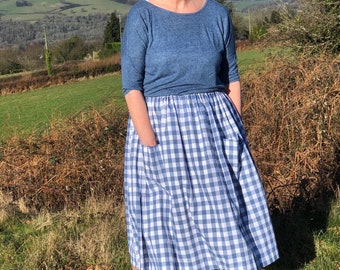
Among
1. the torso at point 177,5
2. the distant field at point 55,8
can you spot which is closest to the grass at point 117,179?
the torso at point 177,5

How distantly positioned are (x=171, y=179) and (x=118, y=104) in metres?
3.83

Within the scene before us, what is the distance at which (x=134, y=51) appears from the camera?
2.25 m

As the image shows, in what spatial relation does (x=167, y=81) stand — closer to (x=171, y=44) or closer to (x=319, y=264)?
(x=171, y=44)

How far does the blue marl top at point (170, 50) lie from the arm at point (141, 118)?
0.04 meters

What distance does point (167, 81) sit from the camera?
2316 mm

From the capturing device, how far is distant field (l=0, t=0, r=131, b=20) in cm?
12800

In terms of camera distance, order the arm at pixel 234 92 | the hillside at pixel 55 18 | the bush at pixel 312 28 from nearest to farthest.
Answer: the arm at pixel 234 92, the bush at pixel 312 28, the hillside at pixel 55 18

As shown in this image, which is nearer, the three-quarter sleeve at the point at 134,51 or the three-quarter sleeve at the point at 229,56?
the three-quarter sleeve at the point at 134,51

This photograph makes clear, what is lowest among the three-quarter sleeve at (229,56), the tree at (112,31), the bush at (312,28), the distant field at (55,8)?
the distant field at (55,8)

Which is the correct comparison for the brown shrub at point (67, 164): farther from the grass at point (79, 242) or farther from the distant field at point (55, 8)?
the distant field at point (55, 8)

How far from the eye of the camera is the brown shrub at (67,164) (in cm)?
464

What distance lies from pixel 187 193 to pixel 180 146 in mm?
215

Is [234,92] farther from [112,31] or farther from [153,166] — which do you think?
[112,31]

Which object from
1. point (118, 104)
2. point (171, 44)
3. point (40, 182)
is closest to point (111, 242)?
point (171, 44)
